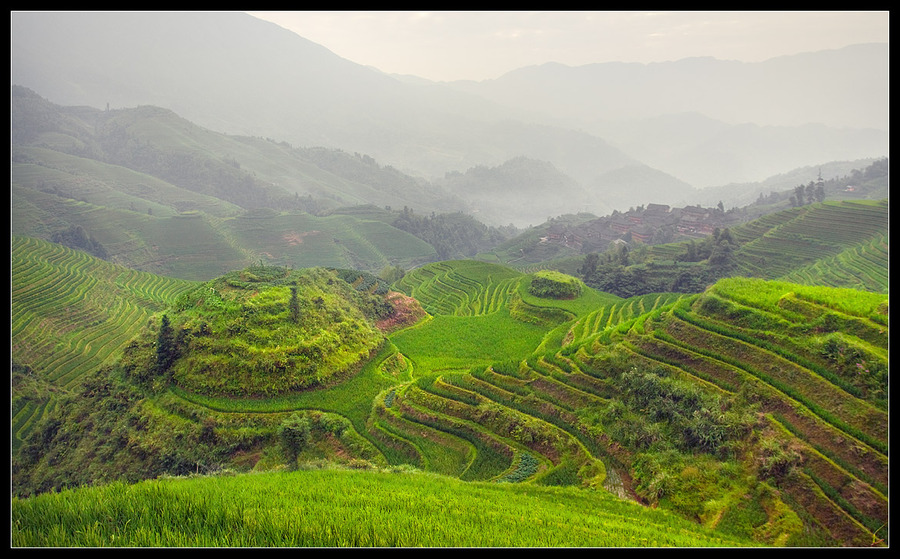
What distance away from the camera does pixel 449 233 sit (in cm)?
10544

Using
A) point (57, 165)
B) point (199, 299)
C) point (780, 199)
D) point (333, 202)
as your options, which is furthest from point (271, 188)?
point (780, 199)

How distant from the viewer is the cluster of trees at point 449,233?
100562mm

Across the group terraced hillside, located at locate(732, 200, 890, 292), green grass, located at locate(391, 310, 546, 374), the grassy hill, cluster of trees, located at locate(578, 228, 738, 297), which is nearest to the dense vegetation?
green grass, located at locate(391, 310, 546, 374)

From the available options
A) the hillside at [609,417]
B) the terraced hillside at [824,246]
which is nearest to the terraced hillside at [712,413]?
the hillside at [609,417]

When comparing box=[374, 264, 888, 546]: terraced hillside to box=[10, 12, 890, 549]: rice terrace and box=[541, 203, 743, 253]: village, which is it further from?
box=[541, 203, 743, 253]: village

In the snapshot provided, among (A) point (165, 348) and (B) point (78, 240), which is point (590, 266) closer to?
(A) point (165, 348)

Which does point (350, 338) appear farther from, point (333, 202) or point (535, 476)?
point (333, 202)

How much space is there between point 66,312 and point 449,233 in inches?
3100

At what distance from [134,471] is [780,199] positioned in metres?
121

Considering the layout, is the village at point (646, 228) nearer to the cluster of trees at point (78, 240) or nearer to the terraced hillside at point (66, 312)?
the terraced hillside at point (66, 312)

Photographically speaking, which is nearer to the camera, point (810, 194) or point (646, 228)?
point (810, 194)

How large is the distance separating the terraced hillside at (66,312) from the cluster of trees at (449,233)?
2297 inches

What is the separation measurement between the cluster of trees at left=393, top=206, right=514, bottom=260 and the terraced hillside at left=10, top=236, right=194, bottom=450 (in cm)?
5834

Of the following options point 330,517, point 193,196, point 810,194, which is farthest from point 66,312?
point 810,194
